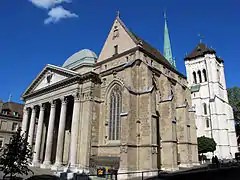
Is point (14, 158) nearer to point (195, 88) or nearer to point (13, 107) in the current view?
point (13, 107)

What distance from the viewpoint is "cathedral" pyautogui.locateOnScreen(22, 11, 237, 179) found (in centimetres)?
1778

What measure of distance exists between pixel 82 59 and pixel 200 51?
3444 centimetres

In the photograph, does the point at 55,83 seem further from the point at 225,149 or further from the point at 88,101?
the point at 225,149

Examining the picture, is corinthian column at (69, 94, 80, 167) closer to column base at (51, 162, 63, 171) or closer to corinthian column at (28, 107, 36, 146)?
column base at (51, 162, 63, 171)

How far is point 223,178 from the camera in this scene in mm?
14148

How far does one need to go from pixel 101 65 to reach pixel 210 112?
30507 millimetres

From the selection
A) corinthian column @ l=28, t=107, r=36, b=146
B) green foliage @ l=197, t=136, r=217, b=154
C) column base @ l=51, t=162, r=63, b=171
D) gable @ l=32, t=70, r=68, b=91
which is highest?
gable @ l=32, t=70, r=68, b=91

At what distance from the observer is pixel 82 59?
30.2 metres

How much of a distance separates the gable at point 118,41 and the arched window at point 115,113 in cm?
516

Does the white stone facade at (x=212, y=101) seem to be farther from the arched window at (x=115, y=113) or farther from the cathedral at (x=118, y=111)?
the arched window at (x=115, y=113)

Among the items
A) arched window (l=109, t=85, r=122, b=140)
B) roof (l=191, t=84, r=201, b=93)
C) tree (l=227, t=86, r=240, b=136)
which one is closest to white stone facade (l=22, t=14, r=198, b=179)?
arched window (l=109, t=85, r=122, b=140)

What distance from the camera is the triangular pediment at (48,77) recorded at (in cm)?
2406

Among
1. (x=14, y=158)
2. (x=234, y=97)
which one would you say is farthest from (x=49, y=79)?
(x=234, y=97)

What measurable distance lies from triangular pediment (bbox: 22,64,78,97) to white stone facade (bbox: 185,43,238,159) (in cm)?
3307
